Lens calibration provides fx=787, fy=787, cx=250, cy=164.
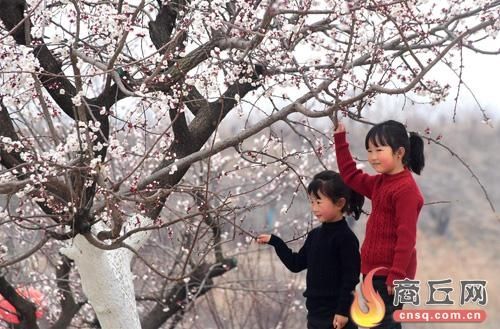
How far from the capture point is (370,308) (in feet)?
11.3

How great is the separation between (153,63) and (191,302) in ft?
12.7

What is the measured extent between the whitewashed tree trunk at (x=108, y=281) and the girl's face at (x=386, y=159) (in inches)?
83.4

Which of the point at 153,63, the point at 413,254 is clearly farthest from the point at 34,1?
the point at 413,254

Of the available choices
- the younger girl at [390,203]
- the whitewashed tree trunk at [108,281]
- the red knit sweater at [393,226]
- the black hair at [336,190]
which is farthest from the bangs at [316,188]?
the whitewashed tree trunk at [108,281]

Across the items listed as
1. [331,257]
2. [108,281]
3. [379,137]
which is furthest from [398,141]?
[108,281]

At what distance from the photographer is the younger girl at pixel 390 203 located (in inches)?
131

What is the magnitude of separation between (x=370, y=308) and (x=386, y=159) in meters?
0.67

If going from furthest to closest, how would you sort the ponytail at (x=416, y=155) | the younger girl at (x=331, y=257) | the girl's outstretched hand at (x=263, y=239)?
1. the girl's outstretched hand at (x=263, y=239)
2. the ponytail at (x=416, y=155)
3. the younger girl at (x=331, y=257)

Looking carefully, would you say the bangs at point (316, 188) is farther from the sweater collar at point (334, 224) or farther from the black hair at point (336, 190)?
the sweater collar at point (334, 224)

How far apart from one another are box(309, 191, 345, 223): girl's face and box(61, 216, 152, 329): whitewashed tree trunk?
5.90 feet

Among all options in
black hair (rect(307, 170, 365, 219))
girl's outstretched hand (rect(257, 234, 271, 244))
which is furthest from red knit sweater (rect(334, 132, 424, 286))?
girl's outstretched hand (rect(257, 234, 271, 244))

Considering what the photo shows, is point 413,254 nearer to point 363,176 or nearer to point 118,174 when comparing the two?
point 363,176

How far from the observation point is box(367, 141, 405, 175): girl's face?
3.55 metres

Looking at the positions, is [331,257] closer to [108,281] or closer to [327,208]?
[327,208]
